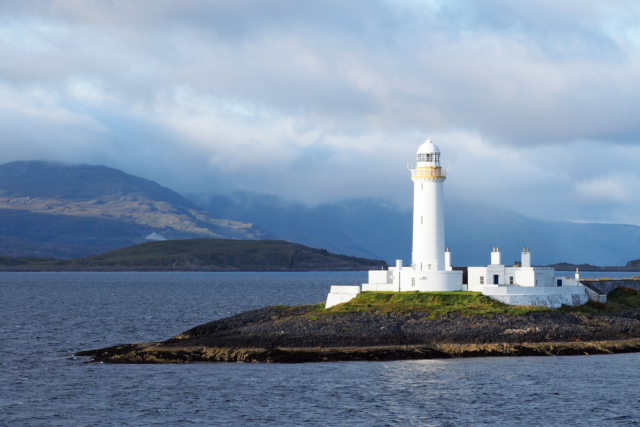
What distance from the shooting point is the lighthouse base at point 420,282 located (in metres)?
61.0

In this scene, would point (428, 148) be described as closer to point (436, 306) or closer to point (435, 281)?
point (435, 281)

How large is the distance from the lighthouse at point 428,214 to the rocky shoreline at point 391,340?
882 centimetres

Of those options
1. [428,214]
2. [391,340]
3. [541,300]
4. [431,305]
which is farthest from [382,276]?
[541,300]

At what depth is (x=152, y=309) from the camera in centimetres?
10181

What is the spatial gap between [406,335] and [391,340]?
1.26m

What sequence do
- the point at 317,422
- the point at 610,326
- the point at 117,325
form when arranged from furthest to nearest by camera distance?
the point at 117,325 → the point at 610,326 → the point at 317,422

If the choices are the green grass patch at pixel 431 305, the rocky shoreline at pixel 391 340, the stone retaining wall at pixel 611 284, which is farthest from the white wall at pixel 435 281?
the stone retaining wall at pixel 611 284

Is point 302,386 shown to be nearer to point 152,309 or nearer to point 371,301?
point 371,301

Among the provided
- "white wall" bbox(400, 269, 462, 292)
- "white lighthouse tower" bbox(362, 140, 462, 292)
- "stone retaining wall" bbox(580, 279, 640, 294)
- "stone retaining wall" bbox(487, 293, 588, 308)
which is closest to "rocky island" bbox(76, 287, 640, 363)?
"stone retaining wall" bbox(487, 293, 588, 308)

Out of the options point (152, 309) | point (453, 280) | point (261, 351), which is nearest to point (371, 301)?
point (453, 280)

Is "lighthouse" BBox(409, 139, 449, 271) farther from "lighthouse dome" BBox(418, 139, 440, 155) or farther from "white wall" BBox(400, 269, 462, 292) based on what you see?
"white wall" BBox(400, 269, 462, 292)

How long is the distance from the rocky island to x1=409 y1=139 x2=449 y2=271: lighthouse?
15.3 feet

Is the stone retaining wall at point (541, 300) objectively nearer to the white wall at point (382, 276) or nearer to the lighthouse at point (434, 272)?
the lighthouse at point (434, 272)

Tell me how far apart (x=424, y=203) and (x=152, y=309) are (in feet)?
172
